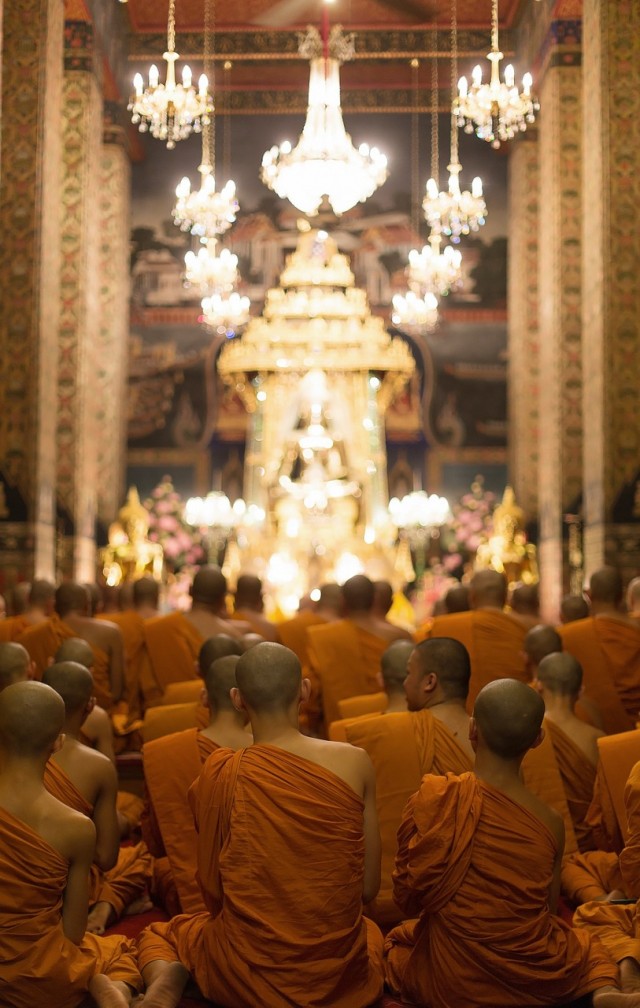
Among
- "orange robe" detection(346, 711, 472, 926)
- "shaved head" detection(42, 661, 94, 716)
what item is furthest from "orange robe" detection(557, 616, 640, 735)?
"shaved head" detection(42, 661, 94, 716)

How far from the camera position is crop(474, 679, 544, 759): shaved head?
408 cm

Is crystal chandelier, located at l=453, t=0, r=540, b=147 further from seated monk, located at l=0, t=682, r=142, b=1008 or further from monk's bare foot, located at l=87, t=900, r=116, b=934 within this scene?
seated monk, located at l=0, t=682, r=142, b=1008

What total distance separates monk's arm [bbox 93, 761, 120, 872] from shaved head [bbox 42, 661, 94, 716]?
0.28 metres

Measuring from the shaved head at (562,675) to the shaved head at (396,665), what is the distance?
64 cm

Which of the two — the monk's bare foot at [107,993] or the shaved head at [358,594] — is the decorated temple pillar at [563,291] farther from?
the monk's bare foot at [107,993]

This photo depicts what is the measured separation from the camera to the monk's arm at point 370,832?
411 centimetres

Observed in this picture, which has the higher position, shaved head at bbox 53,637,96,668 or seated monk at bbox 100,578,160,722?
shaved head at bbox 53,637,96,668

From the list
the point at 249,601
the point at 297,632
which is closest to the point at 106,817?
the point at 297,632

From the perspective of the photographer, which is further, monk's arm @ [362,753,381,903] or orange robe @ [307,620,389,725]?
orange robe @ [307,620,389,725]

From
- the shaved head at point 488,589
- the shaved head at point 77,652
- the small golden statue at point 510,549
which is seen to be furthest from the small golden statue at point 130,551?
the shaved head at point 77,652

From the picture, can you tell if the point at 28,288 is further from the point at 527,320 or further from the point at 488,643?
the point at 527,320

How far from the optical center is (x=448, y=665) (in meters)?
5.10

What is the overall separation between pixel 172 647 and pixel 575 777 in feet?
9.39

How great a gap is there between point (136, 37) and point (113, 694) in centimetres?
1301
